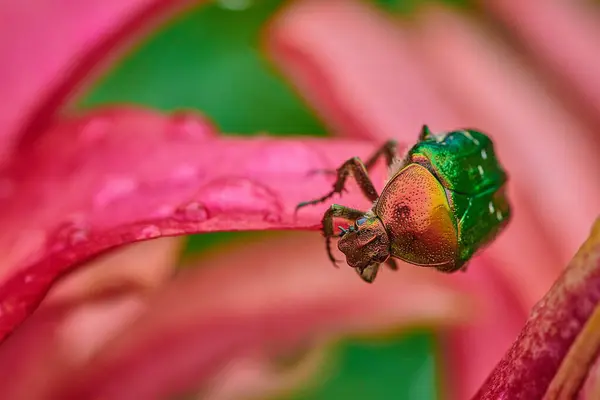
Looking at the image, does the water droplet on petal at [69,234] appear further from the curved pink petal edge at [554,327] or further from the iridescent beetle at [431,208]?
the curved pink petal edge at [554,327]

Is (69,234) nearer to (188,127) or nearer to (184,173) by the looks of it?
(184,173)

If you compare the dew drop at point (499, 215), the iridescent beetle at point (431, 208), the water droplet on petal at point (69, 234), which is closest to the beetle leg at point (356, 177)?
the iridescent beetle at point (431, 208)

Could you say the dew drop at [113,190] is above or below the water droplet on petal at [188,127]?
below

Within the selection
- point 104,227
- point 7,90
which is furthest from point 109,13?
point 104,227

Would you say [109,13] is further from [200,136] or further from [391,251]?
[391,251]

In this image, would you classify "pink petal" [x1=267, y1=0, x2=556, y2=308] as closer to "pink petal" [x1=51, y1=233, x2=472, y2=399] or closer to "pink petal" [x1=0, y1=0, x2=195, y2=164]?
"pink petal" [x1=51, y1=233, x2=472, y2=399]

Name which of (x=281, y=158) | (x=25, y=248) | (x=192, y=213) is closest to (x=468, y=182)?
(x=281, y=158)
